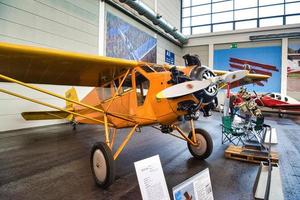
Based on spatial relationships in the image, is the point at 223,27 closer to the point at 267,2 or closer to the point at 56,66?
the point at 267,2

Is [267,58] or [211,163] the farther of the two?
[267,58]

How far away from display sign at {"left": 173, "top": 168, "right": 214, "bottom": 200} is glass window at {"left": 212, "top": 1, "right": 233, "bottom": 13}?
58.7 feet

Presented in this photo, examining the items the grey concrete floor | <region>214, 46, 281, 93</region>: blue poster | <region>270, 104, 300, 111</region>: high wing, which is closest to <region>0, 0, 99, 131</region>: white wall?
the grey concrete floor

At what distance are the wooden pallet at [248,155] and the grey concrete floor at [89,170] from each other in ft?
0.45

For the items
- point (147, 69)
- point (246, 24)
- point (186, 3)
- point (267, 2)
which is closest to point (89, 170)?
point (147, 69)

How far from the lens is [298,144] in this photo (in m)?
5.01

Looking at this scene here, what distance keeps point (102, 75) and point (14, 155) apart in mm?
2264

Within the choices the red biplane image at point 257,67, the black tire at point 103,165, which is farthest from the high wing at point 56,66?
the red biplane image at point 257,67

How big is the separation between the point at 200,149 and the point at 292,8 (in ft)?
53.1

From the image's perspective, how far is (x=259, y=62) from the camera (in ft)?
49.9

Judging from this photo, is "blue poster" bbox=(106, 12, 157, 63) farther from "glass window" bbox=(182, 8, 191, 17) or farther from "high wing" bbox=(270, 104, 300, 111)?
"high wing" bbox=(270, 104, 300, 111)

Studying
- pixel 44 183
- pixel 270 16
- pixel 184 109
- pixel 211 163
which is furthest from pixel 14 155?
pixel 270 16

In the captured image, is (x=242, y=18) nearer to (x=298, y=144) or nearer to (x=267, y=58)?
(x=267, y=58)

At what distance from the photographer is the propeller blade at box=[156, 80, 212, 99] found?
7.86ft
